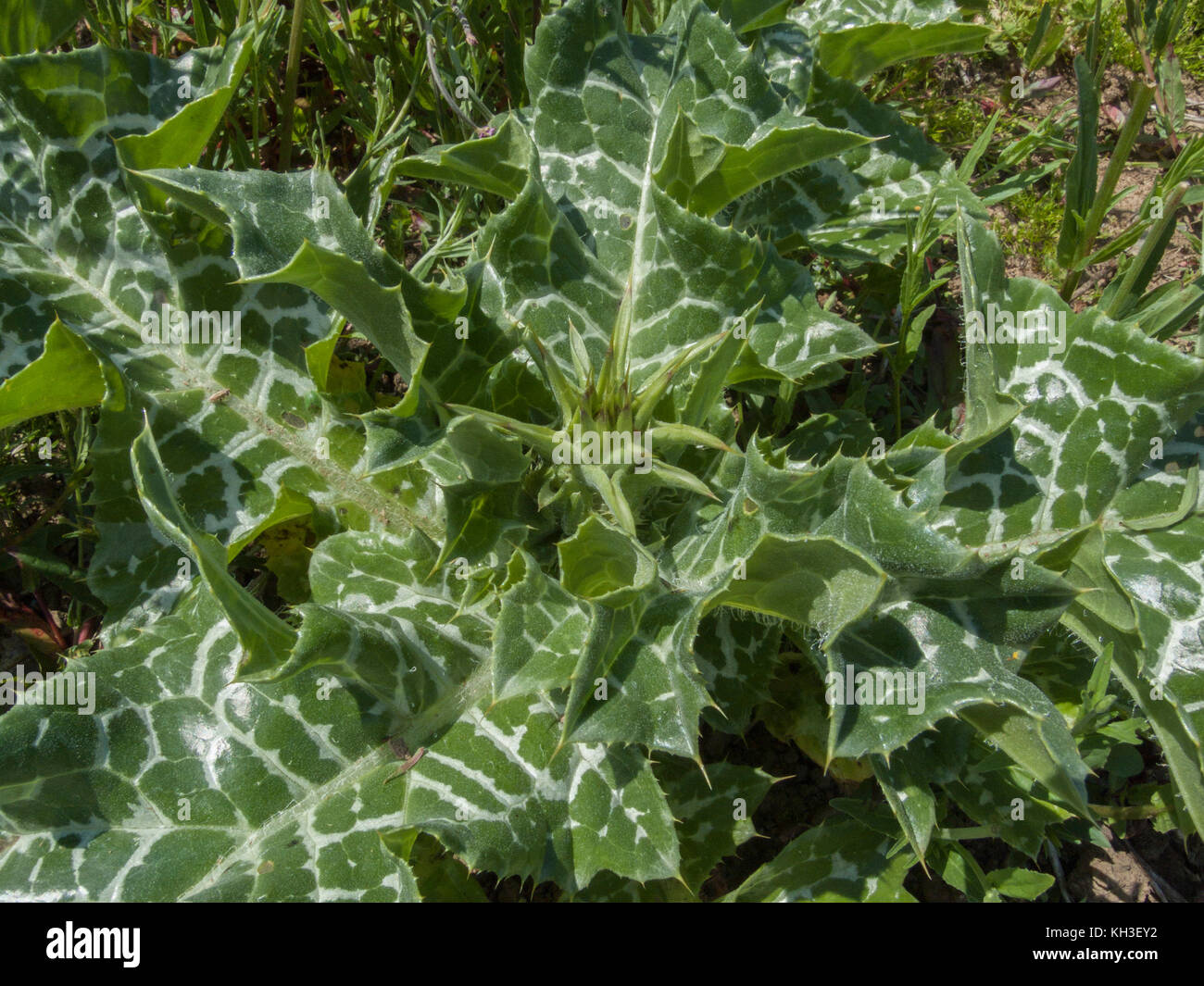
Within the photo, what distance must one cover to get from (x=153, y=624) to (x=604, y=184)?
5.36ft

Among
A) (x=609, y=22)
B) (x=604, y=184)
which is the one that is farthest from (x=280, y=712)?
(x=609, y=22)

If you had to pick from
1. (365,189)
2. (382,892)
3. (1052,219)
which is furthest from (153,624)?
(1052,219)

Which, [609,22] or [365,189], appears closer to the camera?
[609,22]

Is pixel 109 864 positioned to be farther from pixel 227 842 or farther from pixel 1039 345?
pixel 1039 345

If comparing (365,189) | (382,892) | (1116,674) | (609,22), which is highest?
(609,22)

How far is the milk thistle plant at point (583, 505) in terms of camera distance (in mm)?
2053

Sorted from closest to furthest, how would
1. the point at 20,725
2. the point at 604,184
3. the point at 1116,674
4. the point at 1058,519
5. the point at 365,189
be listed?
1. the point at 20,725
2. the point at 1116,674
3. the point at 1058,519
4. the point at 604,184
5. the point at 365,189

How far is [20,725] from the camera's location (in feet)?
Answer: 6.84

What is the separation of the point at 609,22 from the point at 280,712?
1.93 m

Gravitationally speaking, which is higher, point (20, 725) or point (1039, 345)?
point (1039, 345)

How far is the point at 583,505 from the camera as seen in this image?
7.97 feet

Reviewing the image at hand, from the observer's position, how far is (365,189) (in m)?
3.04

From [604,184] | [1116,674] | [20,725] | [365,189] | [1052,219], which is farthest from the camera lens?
[1052,219]

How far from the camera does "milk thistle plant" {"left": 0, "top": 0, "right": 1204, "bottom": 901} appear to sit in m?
2.05
